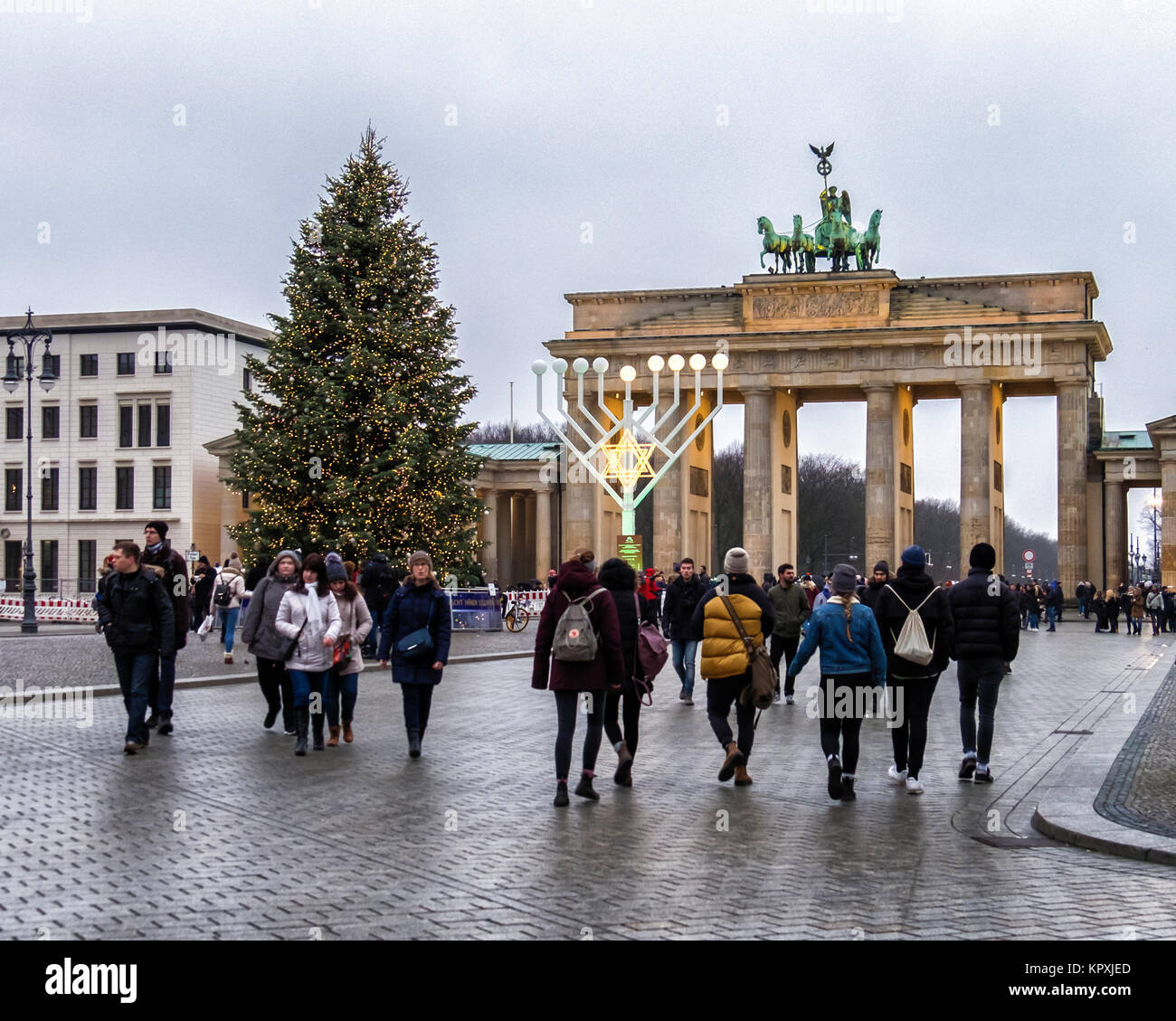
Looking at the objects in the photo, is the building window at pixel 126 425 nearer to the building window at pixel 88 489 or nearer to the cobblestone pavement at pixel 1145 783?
the building window at pixel 88 489

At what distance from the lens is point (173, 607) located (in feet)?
50.8

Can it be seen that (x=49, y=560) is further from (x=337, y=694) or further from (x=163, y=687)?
(x=337, y=694)

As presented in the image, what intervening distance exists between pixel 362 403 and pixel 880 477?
3378cm

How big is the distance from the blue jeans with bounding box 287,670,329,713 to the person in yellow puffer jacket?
162 inches

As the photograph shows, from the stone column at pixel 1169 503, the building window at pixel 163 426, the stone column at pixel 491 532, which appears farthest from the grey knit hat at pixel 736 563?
the stone column at pixel 491 532

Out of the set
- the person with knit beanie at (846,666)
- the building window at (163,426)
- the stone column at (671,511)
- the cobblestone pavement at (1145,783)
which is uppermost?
the building window at (163,426)

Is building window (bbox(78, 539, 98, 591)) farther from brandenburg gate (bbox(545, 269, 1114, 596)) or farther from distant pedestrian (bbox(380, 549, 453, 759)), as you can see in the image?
distant pedestrian (bbox(380, 549, 453, 759))

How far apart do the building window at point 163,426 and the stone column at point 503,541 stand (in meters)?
18.7

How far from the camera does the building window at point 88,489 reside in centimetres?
7431

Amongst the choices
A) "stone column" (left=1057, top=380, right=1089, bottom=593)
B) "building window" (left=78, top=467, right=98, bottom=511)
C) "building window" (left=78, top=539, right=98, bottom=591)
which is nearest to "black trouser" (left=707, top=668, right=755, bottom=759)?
"stone column" (left=1057, top=380, right=1089, bottom=593)

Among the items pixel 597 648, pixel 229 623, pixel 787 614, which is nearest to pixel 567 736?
pixel 597 648
